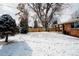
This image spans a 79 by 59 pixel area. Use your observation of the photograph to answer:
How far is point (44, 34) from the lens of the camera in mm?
2564

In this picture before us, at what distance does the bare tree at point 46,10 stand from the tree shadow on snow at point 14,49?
392 millimetres

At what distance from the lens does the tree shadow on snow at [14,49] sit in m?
2.52

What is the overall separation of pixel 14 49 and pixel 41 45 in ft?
1.18

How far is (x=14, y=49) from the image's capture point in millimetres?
2525

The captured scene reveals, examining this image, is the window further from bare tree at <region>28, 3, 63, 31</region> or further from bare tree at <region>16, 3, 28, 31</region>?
bare tree at <region>16, 3, 28, 31</region>

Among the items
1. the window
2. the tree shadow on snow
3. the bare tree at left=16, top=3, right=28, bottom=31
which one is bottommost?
the tree shadow on snow

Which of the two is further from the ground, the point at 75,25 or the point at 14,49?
the point at 75,25

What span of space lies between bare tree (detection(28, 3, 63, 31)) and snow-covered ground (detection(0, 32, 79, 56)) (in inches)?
6.8

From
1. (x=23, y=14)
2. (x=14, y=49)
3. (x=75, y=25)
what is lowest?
(x=14, y=49)

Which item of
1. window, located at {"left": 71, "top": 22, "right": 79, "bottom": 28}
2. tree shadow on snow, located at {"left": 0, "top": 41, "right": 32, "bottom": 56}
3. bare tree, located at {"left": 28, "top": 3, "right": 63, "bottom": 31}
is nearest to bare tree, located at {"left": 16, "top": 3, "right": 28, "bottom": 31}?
bare tree, located at {"left": 28, "top": 3, "right": 63, "bottom": 31}

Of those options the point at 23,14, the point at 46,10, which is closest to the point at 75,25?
the point at 46,10

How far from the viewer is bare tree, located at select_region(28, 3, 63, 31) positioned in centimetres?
254

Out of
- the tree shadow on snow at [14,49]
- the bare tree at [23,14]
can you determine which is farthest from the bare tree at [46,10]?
the tree shadow on snow at [14,49]

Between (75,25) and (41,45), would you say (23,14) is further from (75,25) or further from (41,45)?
(75,25)
